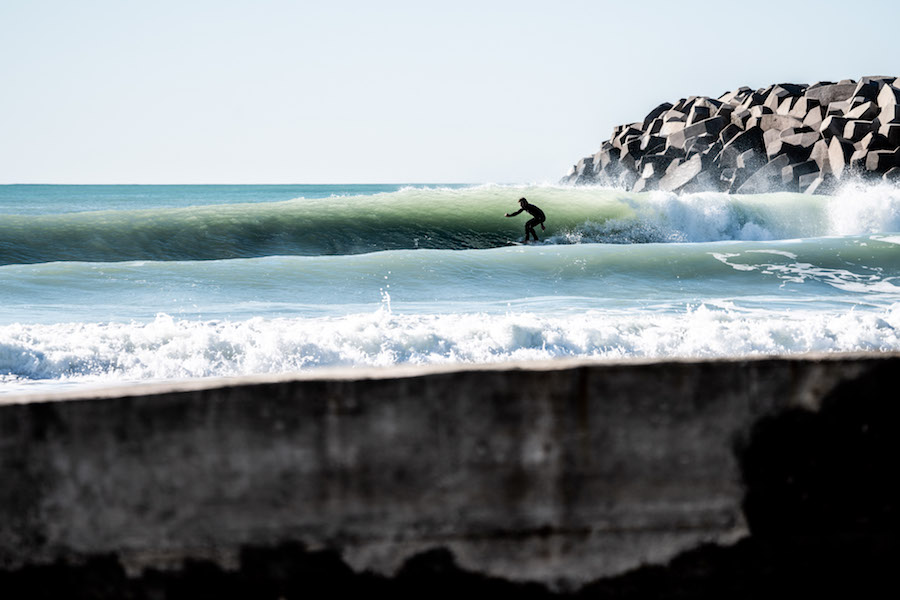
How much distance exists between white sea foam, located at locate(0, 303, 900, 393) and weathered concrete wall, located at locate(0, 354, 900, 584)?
5.46 meters

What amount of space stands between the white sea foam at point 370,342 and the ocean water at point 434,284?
0.07ft

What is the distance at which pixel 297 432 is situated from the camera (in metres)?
1.99

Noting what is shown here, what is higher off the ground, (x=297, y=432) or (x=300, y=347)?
(x=297, y=432)

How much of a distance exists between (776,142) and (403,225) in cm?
1297

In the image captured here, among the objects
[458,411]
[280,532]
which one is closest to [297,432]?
[280,532]

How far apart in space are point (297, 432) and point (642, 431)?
78cm

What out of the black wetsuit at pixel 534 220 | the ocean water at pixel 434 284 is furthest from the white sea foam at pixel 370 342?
the black wetsuit at pixel 534 220

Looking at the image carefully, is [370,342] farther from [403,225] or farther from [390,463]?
[403,225]

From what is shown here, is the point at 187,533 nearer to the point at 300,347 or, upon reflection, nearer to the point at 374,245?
the point at 300,347

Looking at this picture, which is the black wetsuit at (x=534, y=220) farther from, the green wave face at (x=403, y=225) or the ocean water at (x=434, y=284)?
the ocean water at (x=434, y=284)

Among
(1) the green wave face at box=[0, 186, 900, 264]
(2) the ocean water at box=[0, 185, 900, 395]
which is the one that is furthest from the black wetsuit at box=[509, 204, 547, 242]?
(2) the ocean water at box=[0, 185, 900, 395]

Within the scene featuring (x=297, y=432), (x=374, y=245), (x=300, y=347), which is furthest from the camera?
(x=374, y=245)

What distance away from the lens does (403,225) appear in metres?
22.7

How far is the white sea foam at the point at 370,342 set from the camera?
7.54 m
